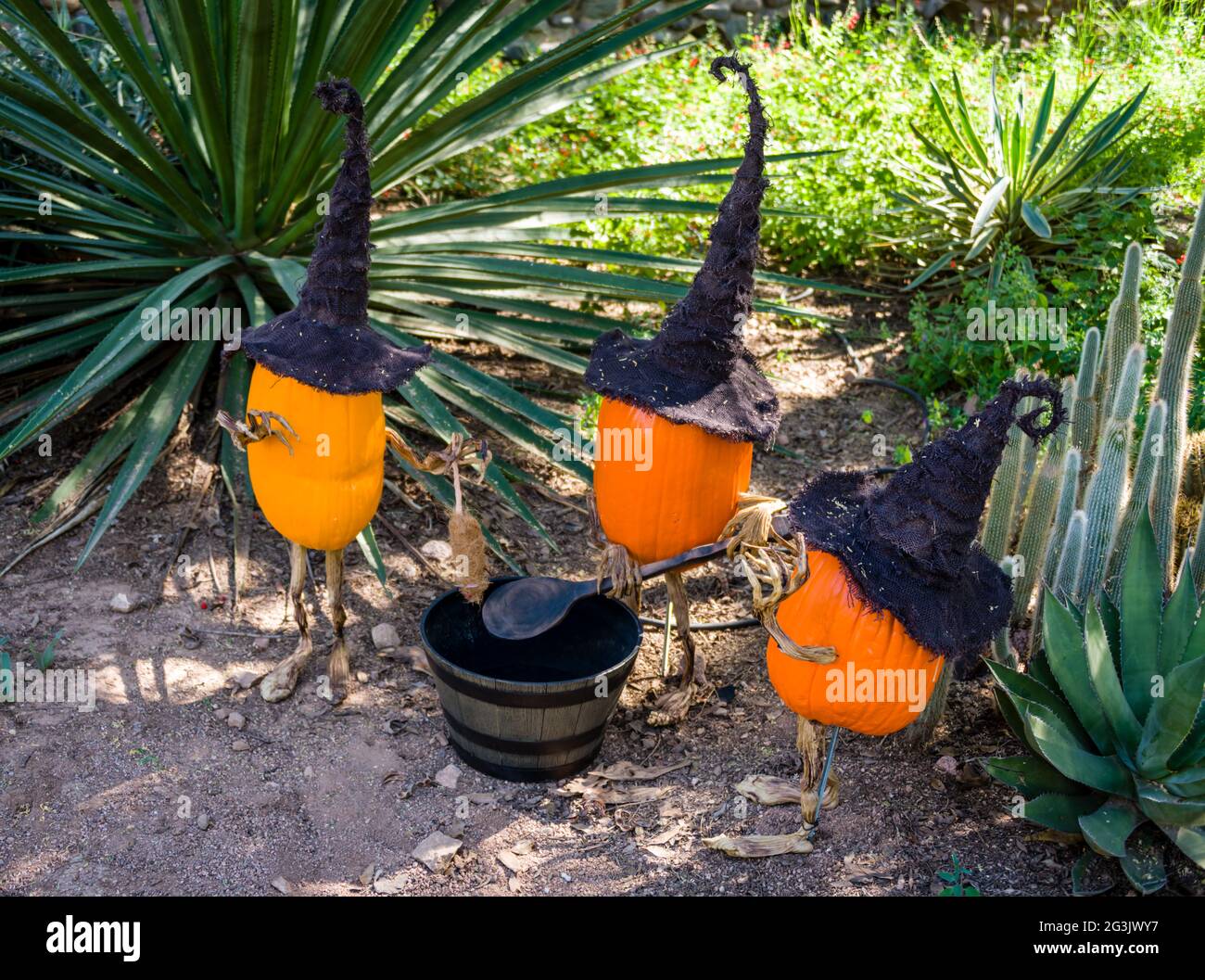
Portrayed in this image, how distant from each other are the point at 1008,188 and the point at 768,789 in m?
3.43

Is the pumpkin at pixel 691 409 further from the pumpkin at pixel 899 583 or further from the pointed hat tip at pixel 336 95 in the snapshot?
the pointed hat tip at pixel 336 95

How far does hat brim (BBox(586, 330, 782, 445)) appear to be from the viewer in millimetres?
2602

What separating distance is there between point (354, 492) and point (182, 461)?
1277 millimetres

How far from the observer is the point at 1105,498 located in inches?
110

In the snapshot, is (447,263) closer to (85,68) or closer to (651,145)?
(85,68)

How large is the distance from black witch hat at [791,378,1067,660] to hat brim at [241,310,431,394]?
3.26 feet

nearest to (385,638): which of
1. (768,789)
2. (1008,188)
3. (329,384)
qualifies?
(329,384)

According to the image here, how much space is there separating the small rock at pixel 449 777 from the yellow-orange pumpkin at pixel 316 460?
24.6 inches

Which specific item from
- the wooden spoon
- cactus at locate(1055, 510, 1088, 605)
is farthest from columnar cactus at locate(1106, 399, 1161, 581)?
the wooden spoon

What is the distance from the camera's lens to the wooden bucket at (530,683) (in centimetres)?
259

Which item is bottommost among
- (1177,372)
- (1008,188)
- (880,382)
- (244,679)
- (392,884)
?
(392,884)

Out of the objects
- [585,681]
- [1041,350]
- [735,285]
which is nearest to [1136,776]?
[585,681]

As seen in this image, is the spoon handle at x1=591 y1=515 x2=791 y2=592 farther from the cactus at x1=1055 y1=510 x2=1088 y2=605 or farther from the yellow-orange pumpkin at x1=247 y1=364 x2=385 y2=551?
the cactus at x1=1055 y1=510 x2=1088 y2=605

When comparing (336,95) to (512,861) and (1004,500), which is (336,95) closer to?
(512,861)
